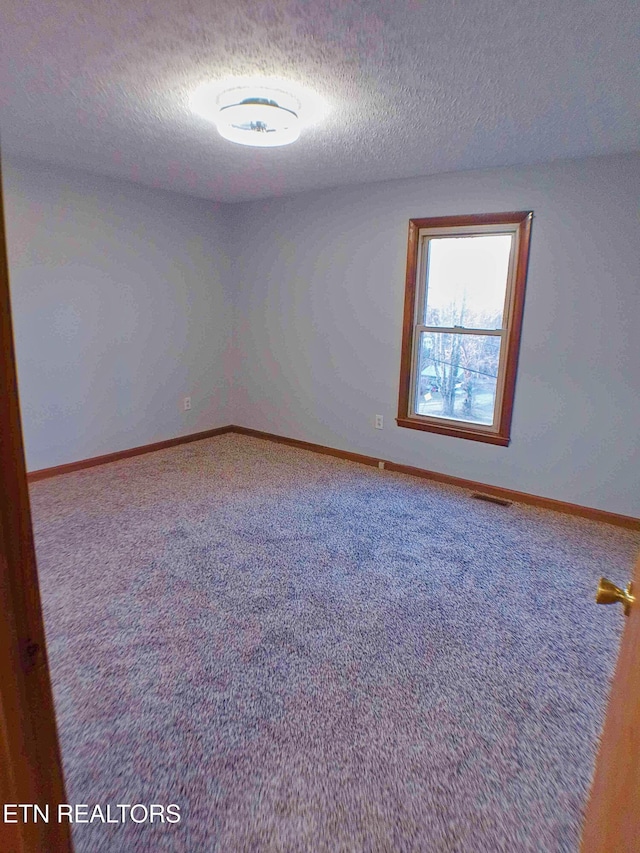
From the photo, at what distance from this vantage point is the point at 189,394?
4.99 m

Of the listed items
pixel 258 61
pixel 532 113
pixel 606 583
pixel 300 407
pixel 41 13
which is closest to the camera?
pixel 606 583

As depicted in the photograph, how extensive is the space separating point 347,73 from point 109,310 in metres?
2.85

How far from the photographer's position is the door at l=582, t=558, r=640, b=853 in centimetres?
75

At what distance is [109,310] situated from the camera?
13.7 feet

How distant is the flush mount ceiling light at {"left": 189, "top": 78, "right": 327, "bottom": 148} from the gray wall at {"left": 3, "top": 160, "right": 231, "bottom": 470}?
1.81m

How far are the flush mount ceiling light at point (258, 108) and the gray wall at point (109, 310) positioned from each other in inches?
71.4

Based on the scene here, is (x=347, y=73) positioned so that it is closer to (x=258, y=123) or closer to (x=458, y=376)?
(x=258, y=123)

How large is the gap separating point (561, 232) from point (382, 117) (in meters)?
1.47

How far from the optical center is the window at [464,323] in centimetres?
356

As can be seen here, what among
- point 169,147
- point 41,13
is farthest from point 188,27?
point 169,147

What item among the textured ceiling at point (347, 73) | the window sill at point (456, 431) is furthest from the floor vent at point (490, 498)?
the textured ceiling at point (347, 73)

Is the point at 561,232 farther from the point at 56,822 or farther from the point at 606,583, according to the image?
the point at 56,822

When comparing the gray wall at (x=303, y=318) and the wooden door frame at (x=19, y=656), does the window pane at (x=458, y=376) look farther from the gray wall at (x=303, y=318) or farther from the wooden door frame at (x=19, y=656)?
the wooden door frame at (x=19, y=656)

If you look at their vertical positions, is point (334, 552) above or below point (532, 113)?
below
